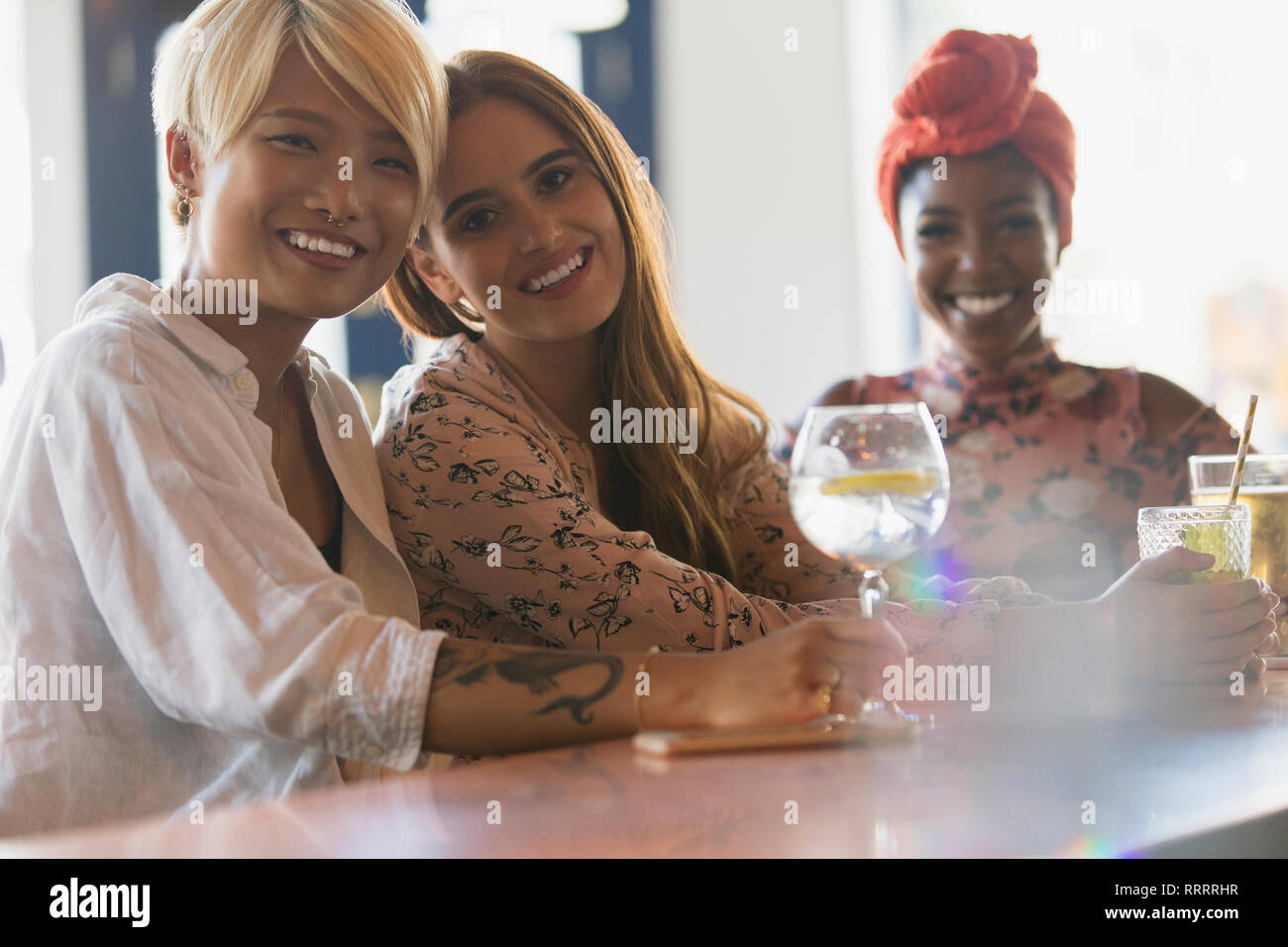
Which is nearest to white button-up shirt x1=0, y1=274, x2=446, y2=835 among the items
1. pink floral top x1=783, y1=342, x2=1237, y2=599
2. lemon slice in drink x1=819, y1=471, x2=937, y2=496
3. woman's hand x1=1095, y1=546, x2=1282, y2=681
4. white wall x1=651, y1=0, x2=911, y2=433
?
lemon slice in drink x1=819, y1=471, x2=937, y2=496

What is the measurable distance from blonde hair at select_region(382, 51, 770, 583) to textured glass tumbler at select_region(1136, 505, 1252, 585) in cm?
60

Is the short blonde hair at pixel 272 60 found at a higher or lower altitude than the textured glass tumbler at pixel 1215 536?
higher

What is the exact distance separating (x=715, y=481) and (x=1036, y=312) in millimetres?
816

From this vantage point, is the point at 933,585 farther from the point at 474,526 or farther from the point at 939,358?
the point at 939,358

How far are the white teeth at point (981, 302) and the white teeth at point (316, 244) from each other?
123cm

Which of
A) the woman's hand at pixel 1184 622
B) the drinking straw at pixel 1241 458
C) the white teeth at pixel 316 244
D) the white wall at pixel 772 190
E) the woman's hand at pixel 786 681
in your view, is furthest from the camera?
the white wall at pixel 772 190

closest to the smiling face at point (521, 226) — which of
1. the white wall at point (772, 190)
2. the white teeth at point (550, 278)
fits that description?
the white teeth at point (550, 278)

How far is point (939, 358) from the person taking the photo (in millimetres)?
2293

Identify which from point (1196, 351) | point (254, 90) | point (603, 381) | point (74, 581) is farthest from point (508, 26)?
point (74, 581)

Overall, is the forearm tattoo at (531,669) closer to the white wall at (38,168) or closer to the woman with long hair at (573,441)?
the woman with long hair at (573,441)

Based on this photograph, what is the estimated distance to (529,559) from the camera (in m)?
1.29

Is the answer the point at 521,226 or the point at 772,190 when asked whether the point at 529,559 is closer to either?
the point at 521,226

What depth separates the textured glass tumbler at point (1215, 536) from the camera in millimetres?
1153

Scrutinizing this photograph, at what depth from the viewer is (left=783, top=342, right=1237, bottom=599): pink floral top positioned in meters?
2.10
